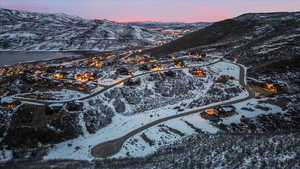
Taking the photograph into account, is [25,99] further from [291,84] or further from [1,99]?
[291,84]

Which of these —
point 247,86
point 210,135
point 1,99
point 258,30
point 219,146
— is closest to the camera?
point 219,146

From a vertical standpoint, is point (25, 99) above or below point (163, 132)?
above

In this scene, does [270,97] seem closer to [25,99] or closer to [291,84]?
[291,84]

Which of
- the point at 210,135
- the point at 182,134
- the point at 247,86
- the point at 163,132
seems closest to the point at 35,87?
the point at 163,132

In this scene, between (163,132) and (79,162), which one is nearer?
(79,162)

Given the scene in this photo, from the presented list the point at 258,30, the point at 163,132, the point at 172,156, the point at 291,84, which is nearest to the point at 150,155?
the point at 172,156

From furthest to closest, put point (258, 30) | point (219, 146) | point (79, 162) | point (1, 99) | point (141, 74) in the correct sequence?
point (258, 30), point (141, 74), point (1, 99), point (79, 162), point (219, 146)

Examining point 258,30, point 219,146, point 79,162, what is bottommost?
point 79,162

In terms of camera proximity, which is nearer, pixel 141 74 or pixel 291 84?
pixel 291 84

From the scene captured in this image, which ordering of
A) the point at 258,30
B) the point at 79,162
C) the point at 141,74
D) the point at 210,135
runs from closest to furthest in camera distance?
1. the point at 79,162
2. the point at 210,135
3. the point at 141,74
4. the point at 258,30
